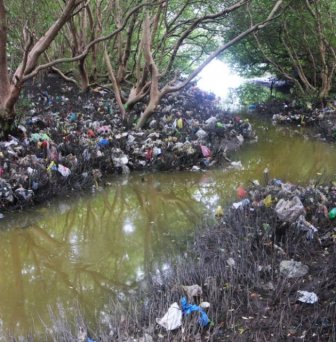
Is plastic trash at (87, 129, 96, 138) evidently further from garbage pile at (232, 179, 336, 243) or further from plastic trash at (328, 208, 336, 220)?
plastic trash at (328, 208, 336, 220)

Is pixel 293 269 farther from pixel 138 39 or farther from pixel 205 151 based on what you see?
pixel 138 39

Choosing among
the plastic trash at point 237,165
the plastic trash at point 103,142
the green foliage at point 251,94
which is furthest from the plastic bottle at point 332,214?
the green foliage at point 251,94

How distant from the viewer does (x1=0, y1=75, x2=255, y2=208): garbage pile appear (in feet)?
15.8

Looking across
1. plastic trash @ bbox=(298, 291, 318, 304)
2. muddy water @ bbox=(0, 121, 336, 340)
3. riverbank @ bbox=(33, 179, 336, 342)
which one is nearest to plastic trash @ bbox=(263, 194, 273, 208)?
riverbank @ bbox=(33, 179, 336, 342)

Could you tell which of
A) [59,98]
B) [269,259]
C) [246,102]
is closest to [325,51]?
[246,102]

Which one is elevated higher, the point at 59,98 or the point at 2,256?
the point at 59,98

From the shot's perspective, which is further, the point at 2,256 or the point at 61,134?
the point at 61,134

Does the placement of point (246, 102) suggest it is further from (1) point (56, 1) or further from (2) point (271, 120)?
(1) point (56, 1)

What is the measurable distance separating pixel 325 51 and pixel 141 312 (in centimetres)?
1008

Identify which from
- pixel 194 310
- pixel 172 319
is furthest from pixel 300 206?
pixel 172 319

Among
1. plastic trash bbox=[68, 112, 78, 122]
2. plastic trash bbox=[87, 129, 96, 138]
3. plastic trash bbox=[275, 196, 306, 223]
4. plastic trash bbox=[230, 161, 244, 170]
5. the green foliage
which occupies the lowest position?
plastic trash bbox=[275, 196, 306, 223]

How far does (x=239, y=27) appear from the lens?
11875mm

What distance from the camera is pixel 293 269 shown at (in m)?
3.00

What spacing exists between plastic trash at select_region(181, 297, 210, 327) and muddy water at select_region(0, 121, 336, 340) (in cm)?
66
